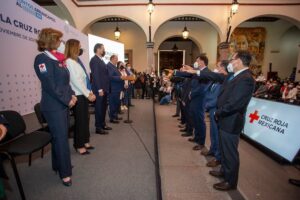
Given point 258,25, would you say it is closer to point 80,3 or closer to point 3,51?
point 80,3

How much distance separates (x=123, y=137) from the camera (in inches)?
148

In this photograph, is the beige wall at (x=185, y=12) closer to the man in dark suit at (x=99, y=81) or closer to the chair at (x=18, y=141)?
the man in dark suit at (x=99, y=81)

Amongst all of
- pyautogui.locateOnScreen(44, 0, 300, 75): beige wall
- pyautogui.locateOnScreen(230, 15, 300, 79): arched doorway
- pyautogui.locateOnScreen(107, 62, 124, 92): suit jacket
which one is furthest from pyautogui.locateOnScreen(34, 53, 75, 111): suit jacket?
pyautogui.locateOnScreen(230, 15, 300, 79): arched doorway

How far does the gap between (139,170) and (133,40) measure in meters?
10.6

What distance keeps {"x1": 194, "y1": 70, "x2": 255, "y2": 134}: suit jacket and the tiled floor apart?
73cm

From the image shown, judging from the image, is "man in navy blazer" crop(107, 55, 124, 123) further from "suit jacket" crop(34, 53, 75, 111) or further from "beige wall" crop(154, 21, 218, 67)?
"beige wall" crop(154, 21, 218, 67)

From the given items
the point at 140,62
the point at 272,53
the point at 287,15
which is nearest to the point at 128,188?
the point at 287,15

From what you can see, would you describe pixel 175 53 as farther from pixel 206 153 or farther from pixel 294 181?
pixel 294 181

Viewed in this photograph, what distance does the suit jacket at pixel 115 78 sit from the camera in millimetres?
4461

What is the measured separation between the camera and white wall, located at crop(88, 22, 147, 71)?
39.3 feet

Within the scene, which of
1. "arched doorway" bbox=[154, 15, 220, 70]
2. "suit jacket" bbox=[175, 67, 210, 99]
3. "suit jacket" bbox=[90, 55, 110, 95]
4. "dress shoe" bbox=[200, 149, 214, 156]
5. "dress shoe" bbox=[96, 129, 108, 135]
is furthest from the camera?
"arched doorway" bbox=[154, 15, 220, 70]

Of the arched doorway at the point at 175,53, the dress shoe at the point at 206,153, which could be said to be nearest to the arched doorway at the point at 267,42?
the arched doorway at the point at 175,53

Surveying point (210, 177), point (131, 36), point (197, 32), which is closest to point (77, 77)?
point (210, 177)

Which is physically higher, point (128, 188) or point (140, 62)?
point (140, 62)
